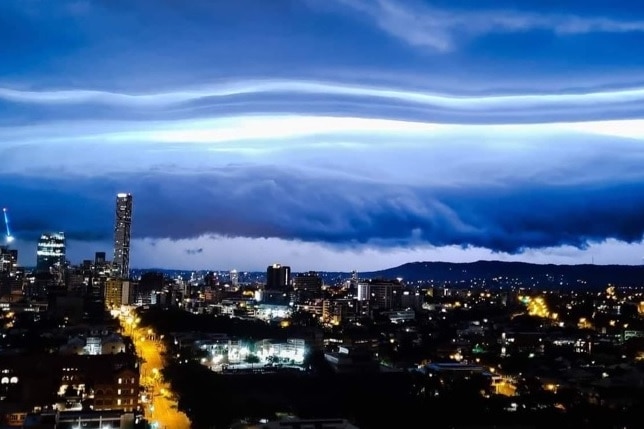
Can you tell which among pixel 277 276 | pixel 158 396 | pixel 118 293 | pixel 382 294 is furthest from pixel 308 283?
pixel 158 396

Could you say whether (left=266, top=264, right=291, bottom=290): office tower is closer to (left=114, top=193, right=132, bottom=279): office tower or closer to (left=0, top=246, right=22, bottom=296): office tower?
(left=114, top=193, right=132, bottom=279): office tower

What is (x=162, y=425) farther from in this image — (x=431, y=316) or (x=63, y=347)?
(x=431, y=316)

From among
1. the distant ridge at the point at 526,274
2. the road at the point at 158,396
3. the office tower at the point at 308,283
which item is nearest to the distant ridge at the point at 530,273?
the distant ridge at the point at 526,274

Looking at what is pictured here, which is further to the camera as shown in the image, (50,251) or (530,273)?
(530,273)

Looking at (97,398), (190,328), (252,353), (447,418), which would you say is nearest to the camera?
(447,418)

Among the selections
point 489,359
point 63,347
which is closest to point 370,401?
point 489,359

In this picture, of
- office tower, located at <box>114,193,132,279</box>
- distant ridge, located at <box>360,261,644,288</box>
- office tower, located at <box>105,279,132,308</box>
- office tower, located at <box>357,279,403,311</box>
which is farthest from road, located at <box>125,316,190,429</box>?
distant ridge, located at <box>360,261,644,288</box>

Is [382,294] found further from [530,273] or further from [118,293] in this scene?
[530,273]
